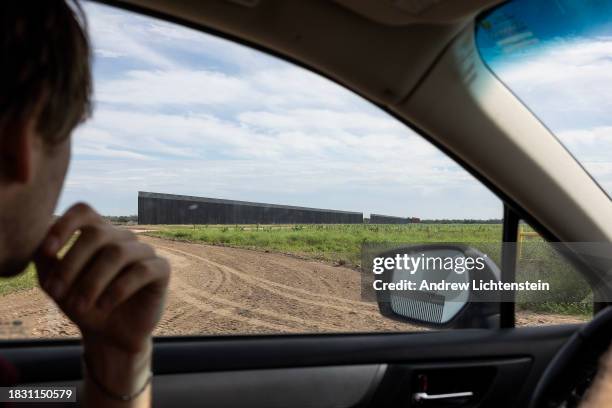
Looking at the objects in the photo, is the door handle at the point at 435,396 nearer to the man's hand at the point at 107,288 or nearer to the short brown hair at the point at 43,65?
the man's hand at the point at 107,288

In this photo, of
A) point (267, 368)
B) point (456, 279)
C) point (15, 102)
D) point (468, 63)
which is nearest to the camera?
point (15, 102)

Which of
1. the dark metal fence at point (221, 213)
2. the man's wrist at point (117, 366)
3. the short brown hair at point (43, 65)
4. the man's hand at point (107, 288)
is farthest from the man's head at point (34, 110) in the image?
the dark metal fence at point (221, 213)

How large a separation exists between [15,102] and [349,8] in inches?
48.1

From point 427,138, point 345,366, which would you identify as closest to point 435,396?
point 345,366

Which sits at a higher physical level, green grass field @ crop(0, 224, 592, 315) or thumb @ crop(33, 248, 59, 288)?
thumb @ crop(33, 248, 59, 288)

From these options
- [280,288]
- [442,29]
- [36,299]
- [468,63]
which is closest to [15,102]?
[36,299]

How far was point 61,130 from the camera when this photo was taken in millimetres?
1116

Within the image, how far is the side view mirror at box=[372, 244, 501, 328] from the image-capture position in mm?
2641

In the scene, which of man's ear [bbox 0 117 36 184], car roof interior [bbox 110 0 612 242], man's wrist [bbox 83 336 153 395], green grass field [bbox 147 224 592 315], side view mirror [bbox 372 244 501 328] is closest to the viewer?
man's ear [bbox 0 117 36 184]

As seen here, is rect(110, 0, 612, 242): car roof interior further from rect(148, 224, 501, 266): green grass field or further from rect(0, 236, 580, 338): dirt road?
rect(0, 236, 580, 338): dirt road

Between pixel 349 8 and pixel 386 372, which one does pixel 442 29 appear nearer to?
pixel 349 8

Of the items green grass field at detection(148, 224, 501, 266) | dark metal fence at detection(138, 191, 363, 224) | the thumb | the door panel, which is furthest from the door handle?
the thumb

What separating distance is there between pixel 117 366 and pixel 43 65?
0.79 m

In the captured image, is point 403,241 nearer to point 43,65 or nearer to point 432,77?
point 432,77
